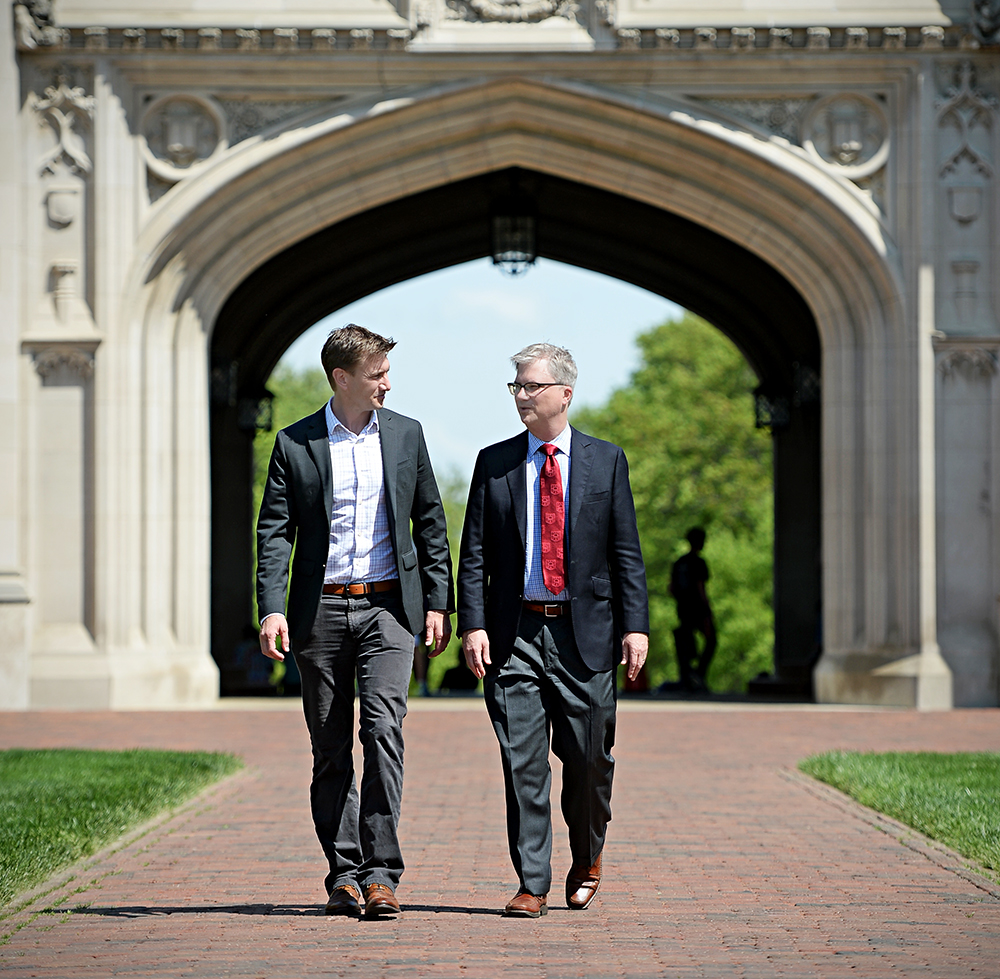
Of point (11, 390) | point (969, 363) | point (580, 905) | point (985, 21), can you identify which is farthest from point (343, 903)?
point (985, 21)

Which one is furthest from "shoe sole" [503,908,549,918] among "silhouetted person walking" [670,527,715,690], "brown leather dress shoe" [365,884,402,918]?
"silhouetted person walking" [670,527,715,690]

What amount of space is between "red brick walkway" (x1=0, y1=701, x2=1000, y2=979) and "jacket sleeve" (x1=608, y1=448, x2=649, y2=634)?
947mm

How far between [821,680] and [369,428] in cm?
1019

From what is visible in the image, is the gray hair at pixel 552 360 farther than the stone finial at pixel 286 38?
No

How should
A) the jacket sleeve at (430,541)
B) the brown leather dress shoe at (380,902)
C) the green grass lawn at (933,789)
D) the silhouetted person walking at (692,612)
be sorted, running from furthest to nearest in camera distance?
the silhouetted person walking at (692,612) < the green grass lawn at (933,789) < the jacket sleeve at (430,541) < the brown leather dress shoe at (380,902)

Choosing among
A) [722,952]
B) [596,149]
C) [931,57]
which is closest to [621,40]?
[596,149]

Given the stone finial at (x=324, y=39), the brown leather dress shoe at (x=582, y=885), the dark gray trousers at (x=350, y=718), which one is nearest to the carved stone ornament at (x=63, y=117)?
the stone finial at (x=324, y=39)

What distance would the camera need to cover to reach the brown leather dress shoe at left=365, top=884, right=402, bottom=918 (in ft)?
16.7

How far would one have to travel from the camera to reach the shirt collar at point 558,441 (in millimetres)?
5508

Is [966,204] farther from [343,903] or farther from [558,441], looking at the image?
[343,903]

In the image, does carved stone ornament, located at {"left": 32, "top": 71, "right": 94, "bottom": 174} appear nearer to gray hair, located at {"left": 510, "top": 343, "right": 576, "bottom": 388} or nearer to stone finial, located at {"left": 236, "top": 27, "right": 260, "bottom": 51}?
stone finial, located at {"left": 236, "top": 27, "right": 260, "bottom": 51}

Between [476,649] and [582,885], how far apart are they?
0.85 m

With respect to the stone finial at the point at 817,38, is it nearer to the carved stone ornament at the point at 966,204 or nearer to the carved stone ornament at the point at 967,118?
the carved stone ornament at the point at 967,118

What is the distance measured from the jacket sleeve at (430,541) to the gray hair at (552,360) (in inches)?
16.7
